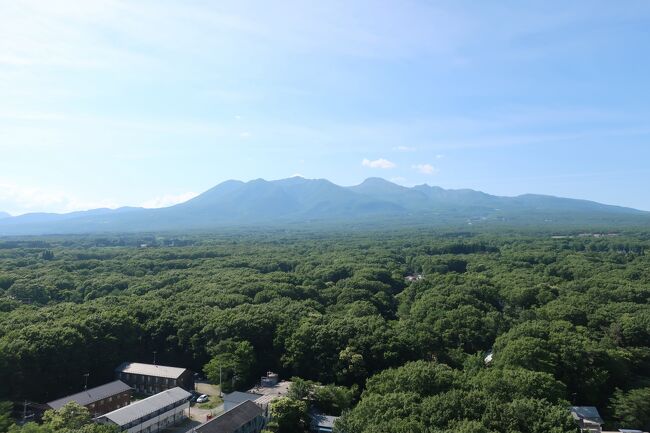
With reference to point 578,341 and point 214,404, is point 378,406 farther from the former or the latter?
point 578,341

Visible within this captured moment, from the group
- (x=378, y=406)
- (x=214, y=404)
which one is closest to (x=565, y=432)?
(x=378, y=406)

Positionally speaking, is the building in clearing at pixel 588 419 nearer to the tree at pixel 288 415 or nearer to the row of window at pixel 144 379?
the tree at pixel 288 415

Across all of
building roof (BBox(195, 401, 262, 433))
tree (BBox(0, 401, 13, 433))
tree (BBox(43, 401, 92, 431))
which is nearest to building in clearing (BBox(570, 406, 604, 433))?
building roof (BBox(195, 401, 262, 433))

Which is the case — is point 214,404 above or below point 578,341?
below

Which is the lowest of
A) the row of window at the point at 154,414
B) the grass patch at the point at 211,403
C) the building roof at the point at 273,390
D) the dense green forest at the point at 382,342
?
the grass patch at the point at 211,403

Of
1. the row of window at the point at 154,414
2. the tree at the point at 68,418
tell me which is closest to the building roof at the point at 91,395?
the tree at the point at 68,418

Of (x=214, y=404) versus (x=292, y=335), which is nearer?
(x=214, y=404)

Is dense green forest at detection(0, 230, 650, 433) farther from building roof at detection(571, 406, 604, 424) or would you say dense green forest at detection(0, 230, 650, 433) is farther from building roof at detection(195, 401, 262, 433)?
Answer: building roof at detection(195, 401, 262, 433)
